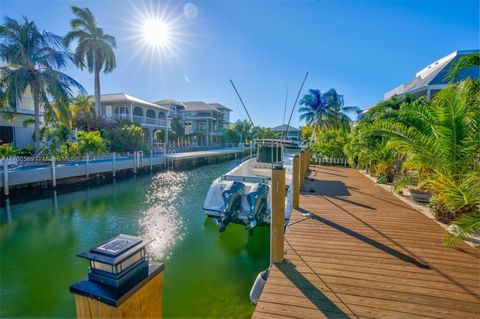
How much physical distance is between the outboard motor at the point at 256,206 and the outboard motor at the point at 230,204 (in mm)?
314

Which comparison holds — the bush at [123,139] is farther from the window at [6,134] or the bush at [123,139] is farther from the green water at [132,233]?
the green water at [132,233]

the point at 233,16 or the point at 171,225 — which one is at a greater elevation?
the point at 233,16

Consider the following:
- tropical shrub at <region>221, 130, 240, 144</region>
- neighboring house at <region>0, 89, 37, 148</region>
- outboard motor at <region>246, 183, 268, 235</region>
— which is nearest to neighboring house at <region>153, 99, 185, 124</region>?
tropical shrub at <region>221, 130, 240, 144</region>

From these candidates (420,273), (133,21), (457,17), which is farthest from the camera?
(133,21)

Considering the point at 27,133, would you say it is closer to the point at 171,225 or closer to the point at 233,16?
the point at 171,225

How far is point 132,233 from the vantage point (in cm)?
743

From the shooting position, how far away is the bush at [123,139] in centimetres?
1970

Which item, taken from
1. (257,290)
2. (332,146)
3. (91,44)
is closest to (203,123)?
(91,44)

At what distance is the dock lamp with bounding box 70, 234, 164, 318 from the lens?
112 centimetres

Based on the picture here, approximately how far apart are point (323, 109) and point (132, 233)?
21.9 meters

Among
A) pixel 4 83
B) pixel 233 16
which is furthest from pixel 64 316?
pixel 4 83

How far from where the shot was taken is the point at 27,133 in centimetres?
1841

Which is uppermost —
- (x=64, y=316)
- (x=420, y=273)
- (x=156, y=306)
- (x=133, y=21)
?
(x=133, y=21)

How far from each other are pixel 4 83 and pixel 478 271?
20879 millimetres
